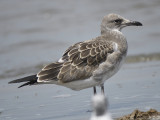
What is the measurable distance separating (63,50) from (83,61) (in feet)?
17.9

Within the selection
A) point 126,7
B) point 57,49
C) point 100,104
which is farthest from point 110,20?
point 126,7

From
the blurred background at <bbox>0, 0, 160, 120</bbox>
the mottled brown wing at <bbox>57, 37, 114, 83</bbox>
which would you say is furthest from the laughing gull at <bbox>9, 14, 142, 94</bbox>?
the blurred background at <bbox>0, 0, 160, 120</bbox>

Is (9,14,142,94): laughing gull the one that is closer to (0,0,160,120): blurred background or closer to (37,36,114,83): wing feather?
(37,36,114,83): wing feather

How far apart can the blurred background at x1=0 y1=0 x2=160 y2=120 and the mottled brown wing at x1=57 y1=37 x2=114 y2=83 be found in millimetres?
572

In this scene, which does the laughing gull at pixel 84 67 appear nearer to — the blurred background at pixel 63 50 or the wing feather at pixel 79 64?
the wing feather at pixel 79 64

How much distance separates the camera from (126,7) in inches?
670

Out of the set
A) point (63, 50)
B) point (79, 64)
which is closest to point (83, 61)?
point (79, 64)

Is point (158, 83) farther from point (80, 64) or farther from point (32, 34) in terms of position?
point (32, 34)

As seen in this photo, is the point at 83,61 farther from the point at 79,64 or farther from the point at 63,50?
the point at 63,50

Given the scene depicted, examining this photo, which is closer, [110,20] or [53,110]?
[53,110]

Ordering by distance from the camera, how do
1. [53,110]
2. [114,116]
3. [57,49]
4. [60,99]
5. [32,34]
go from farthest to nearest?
[32,34], [57,49], [60,99], [53,110], [114,116]

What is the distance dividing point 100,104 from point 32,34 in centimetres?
1034

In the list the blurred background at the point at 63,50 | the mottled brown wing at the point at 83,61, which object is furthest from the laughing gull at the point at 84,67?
the blurred background at the point at 63,50

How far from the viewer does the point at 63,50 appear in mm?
14102
